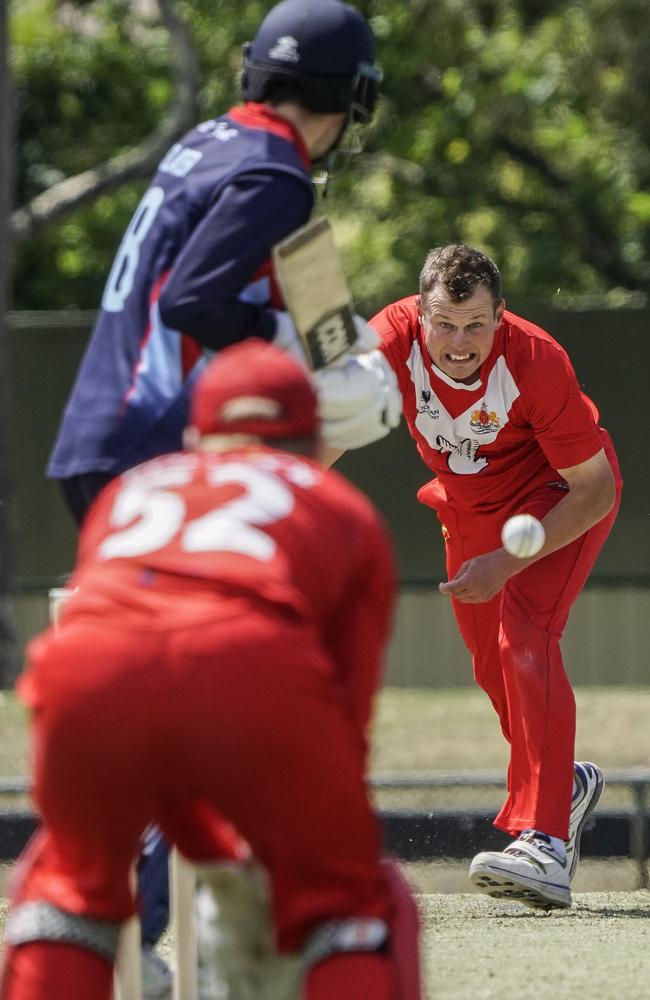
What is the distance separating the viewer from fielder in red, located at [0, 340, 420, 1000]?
98.7 inches

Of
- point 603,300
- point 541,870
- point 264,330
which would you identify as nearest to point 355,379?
point 264,330

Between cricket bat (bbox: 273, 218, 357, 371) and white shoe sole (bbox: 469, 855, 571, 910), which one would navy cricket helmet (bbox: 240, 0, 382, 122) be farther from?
white shoe sole (bbox: 469, 855, 571, 910)

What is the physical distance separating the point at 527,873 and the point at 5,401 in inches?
293

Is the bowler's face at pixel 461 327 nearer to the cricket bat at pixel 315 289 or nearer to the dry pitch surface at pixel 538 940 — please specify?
the cricket bat at pixel 315 289

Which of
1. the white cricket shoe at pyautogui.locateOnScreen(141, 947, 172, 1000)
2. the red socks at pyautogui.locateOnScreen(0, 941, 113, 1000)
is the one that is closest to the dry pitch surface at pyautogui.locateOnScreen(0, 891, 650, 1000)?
the white cricket shoe at pyautogui.locateOnScreen(141, 947, 172, 1000)

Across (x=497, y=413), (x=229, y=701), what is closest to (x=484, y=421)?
(x=497, y=413)

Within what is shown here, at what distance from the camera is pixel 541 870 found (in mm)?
4652

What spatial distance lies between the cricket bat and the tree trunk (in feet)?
26.5

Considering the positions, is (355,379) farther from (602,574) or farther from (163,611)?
(602,574)

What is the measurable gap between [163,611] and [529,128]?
44.8 feet

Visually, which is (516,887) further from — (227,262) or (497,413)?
(227,262)

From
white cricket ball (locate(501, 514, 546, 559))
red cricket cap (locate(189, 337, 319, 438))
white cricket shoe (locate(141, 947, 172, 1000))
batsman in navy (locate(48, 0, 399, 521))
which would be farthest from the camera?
white cricket ball (locate(501, 514, 546, 559))

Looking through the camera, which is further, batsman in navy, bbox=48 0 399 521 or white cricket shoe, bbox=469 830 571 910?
white cricket shoe, bbox=469 830 571 910

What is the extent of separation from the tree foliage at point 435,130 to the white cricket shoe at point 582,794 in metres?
10.3
